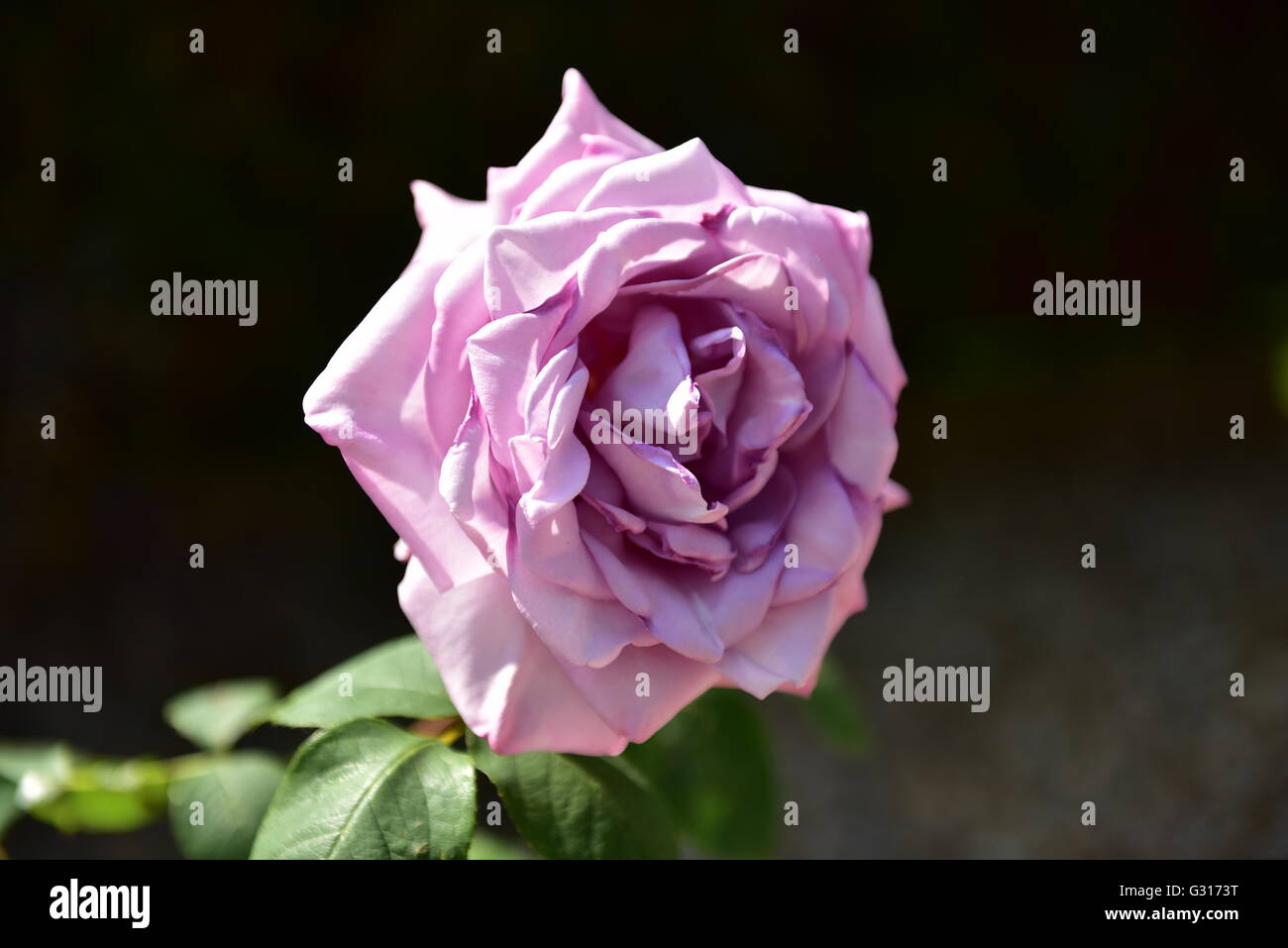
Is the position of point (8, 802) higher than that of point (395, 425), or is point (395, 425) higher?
point (395, 425)

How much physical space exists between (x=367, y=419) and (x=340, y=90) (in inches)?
48.6

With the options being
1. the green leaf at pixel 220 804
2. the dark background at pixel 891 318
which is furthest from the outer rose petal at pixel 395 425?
the dark background at pixel 891 318

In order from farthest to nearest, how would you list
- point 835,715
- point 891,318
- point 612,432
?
1. point 891,318
2. point 835,715
3. point 612,432

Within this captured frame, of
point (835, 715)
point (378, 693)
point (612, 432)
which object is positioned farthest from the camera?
point (835, 715)

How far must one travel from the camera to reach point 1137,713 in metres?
1.47

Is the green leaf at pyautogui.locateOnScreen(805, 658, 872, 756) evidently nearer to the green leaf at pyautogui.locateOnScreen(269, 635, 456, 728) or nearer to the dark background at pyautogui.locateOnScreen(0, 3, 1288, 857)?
the green leaf at pyautogui.locateOnScreen(269, 635, 456, 728)

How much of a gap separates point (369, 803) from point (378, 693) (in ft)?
0.22

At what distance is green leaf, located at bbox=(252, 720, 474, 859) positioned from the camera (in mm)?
419

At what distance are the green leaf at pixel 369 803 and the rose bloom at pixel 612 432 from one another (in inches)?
2.3

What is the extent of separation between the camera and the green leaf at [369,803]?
419mm

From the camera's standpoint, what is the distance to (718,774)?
54 cm

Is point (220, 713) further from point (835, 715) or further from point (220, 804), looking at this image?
point (835, 715)

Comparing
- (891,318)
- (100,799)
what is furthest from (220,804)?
(891,318)
